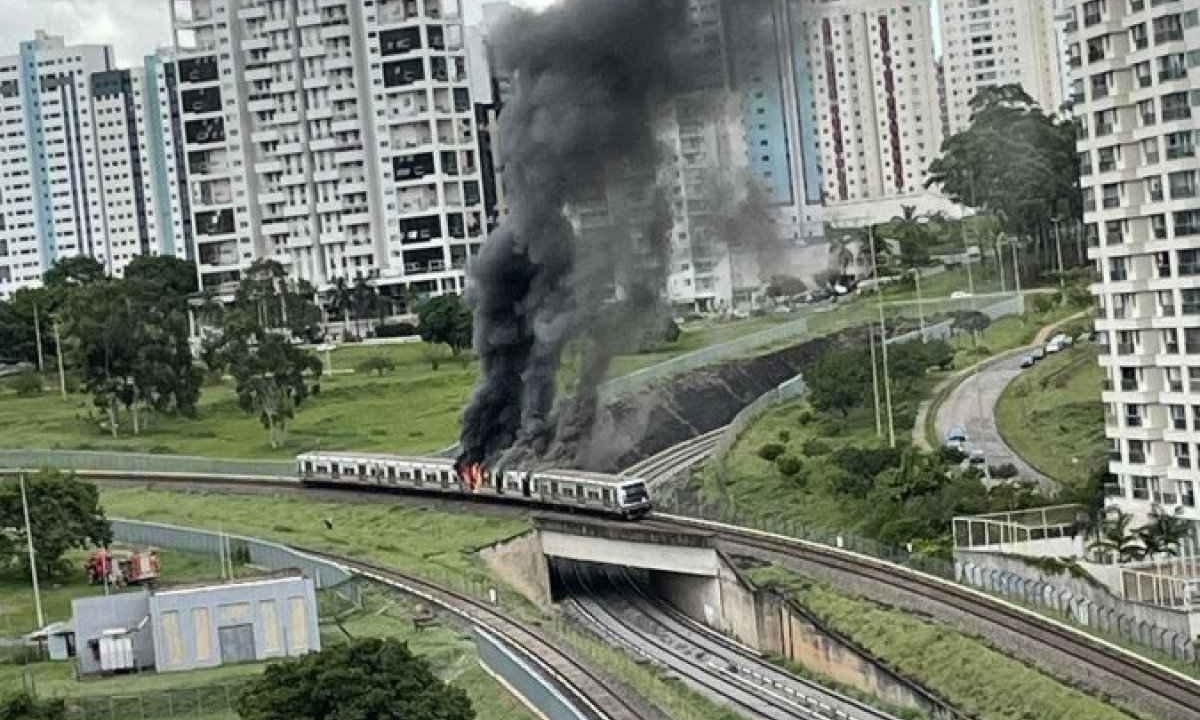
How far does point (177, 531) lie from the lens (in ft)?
250

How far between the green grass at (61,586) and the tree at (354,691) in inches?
830

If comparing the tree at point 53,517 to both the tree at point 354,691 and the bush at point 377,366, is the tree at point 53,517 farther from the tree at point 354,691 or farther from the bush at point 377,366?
the bush at point 377,366

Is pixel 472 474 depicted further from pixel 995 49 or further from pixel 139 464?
pixel 995 49

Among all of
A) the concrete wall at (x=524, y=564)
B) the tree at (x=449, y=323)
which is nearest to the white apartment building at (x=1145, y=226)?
the concrete wall at (x=524, y=564)

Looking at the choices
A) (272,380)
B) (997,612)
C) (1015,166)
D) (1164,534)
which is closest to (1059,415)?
(1164,534)

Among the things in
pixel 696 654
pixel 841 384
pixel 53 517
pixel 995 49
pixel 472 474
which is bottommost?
pixel 696 654

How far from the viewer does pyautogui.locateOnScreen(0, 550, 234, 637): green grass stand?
212ft

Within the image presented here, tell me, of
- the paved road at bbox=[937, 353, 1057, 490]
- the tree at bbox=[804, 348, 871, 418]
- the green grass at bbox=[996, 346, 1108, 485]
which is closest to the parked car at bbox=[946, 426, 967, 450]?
the paved road at bbox=[937, 353, 1057, 490]

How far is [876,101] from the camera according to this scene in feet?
514

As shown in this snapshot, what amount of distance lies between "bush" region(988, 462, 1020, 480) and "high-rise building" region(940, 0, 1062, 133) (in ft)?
293

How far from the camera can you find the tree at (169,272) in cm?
15338

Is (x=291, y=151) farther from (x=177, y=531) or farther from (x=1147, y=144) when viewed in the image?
(x=1147, y=144)

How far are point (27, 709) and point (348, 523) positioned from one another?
120ft

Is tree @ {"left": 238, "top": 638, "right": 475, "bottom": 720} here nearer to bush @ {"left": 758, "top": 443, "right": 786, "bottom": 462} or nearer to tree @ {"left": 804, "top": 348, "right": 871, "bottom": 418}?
bush @ {"left": 758, "top": 443, "right": 786, "bottom": 462}
